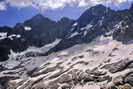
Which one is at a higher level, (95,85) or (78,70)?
(78,70)

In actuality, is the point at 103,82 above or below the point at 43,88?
below

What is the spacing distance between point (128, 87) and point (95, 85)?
23025mm

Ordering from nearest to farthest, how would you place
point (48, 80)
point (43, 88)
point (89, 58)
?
1. point (43, 88)
2. point (48, 80)
3. point (89, 58)

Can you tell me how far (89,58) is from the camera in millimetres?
198250

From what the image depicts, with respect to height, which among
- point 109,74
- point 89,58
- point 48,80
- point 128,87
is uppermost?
point 89,58

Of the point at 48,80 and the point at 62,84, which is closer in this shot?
the point at 62,84

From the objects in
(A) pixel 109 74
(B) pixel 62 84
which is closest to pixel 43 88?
(B) pixel 62 84

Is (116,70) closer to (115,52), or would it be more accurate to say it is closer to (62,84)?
(62,84)

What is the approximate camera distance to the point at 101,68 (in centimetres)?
15700

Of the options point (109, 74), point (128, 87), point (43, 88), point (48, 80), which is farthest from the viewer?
point (48, 80)

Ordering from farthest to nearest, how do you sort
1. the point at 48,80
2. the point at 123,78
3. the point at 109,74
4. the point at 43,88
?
the point at 48,80 → the point at 43,88 → the point at 109,74 → the point at 123,78

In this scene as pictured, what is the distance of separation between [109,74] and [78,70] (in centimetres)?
2752

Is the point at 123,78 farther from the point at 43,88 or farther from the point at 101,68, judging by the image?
the point at 43,88

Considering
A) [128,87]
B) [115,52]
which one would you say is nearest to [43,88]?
[128,87]
